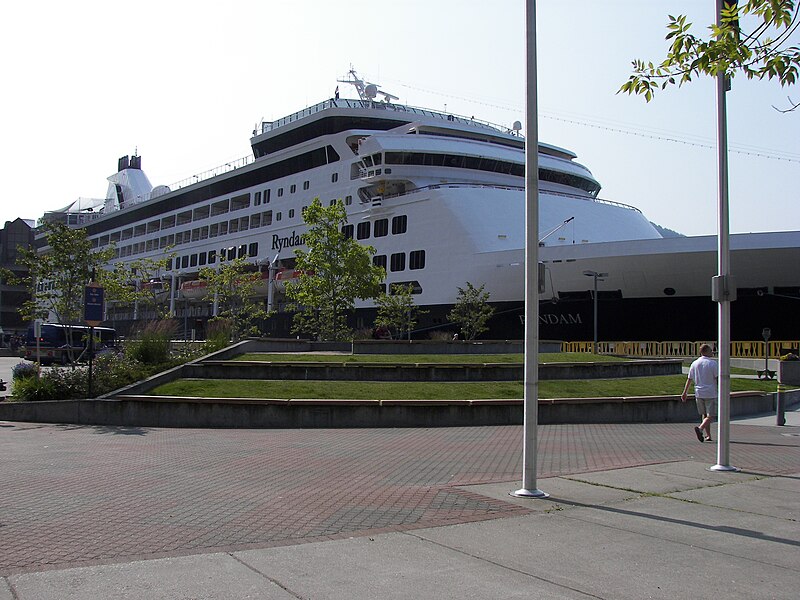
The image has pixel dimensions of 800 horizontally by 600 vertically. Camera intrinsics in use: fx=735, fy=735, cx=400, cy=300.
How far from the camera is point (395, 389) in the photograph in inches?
649

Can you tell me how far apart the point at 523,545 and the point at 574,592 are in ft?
3.52

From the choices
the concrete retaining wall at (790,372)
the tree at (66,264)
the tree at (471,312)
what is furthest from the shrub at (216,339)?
the concrete retaining wall at (790,372)

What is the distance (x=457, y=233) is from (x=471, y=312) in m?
4.67

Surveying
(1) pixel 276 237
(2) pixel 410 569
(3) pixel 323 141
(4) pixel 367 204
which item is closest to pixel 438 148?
(4) pixel 367 204

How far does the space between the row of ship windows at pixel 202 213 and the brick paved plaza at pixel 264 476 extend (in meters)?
29.6

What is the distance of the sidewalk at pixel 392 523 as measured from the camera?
4438mm

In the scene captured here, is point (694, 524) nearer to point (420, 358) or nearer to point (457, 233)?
point (420, 358)

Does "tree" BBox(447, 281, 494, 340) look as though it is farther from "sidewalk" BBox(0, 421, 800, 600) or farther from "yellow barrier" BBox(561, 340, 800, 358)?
"sidewalk" BBox(0, 421, 800, 600)

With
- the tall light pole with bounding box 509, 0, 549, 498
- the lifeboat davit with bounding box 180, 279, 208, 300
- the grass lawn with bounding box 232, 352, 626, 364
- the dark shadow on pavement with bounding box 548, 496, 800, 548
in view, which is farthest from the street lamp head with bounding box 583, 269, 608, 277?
the lifeboat davit with bounding box 180, 279, 208, 300

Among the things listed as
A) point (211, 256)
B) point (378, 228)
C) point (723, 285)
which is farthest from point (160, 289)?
point (723, 285)

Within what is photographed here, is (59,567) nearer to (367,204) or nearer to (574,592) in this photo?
(574,592)

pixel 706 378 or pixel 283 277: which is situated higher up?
pixel 283 277

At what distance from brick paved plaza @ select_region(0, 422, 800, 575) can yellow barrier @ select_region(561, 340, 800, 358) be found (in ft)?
52.9

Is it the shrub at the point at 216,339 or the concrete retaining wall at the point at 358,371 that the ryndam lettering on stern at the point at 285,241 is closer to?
the shrub at the point at 216,339
